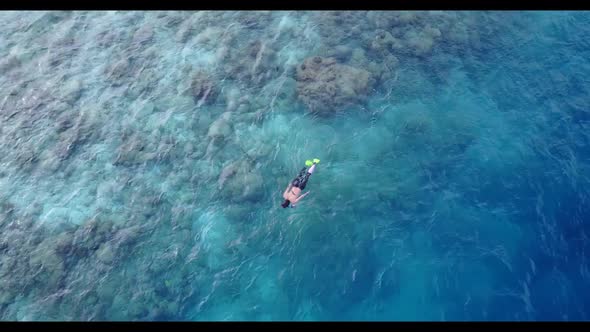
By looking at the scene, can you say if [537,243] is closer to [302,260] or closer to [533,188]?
[533,188]

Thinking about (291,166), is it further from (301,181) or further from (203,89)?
(203,89)

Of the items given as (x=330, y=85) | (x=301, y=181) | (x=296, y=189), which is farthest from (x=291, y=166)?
(x=330, y=85)

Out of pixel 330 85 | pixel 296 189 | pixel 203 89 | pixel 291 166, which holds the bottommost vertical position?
pixel 296 189

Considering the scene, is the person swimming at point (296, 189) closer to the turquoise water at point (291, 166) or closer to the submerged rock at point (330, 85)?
the turquoise water at point (291, 166)

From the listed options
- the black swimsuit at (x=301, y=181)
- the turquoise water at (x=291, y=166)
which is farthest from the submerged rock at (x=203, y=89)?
the black swimsuit at (x=301, y=181)

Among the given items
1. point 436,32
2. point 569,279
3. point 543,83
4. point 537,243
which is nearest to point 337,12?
point 436,32

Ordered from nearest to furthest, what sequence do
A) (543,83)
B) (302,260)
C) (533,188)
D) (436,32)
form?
(302,260), (533,188), (543,83), (436,32)
